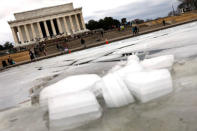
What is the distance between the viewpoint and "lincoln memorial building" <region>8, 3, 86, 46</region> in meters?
74.2

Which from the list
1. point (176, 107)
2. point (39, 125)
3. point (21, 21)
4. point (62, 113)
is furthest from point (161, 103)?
point (21, 21)

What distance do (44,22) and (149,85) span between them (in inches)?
3128

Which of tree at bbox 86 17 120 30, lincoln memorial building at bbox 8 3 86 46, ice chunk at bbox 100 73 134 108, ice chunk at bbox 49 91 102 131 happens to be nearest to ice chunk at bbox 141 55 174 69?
ice chunk at bbox 100 73 134 108

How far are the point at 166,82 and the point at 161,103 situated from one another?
342mm

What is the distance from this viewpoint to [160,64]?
348 centimetres

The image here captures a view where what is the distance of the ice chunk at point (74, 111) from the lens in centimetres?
225

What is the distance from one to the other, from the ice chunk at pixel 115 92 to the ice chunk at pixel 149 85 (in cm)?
10

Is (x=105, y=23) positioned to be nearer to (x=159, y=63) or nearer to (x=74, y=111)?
(x=159, y=63)

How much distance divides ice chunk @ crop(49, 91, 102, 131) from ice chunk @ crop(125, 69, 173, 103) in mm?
500

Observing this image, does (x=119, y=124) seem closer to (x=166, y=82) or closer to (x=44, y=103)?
(x=166, y=82)

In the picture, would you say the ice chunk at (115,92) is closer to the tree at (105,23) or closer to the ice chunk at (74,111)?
the ice chunk at (74,111)

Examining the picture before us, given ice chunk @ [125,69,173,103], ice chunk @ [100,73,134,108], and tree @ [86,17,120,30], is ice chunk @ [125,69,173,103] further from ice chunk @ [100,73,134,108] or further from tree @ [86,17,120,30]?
tree @ [86,17,120,30]

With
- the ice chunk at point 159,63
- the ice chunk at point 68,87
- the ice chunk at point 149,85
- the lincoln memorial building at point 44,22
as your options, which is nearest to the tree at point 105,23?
the lincoln memorial building at point 44,22

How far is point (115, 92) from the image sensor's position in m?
2.38
